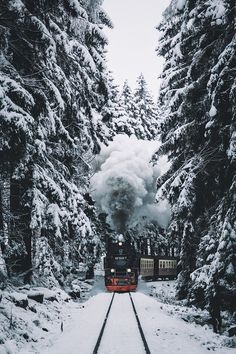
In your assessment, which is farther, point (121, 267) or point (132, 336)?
point (121, 267)

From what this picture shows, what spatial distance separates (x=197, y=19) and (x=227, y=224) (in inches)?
241

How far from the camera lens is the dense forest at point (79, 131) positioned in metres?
7.86

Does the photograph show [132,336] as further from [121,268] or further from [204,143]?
[121,268]

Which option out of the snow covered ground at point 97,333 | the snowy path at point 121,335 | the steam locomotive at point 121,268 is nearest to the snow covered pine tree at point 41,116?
the snow covered ground at point 97,333

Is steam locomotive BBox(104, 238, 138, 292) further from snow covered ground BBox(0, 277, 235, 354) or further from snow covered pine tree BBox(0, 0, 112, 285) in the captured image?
snow covered ground BBox(0, 277, 235, 354)

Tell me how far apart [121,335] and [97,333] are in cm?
65

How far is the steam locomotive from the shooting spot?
70.2 ft

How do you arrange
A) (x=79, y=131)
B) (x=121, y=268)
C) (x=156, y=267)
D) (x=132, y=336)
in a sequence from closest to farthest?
(x=132, y=336) < (x=79, y=131) < (x=121, y=268) < (x=156, y=267)

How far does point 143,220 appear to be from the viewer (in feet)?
91.9

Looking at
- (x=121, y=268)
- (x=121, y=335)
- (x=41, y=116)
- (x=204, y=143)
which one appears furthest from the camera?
(x=121, y=268)

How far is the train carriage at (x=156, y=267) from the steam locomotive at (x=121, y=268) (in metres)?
4.76

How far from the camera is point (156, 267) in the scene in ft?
99.5

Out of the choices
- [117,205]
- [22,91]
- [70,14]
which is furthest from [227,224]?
[117,205]

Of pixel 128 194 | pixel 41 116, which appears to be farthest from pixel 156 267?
pixel 41 116
